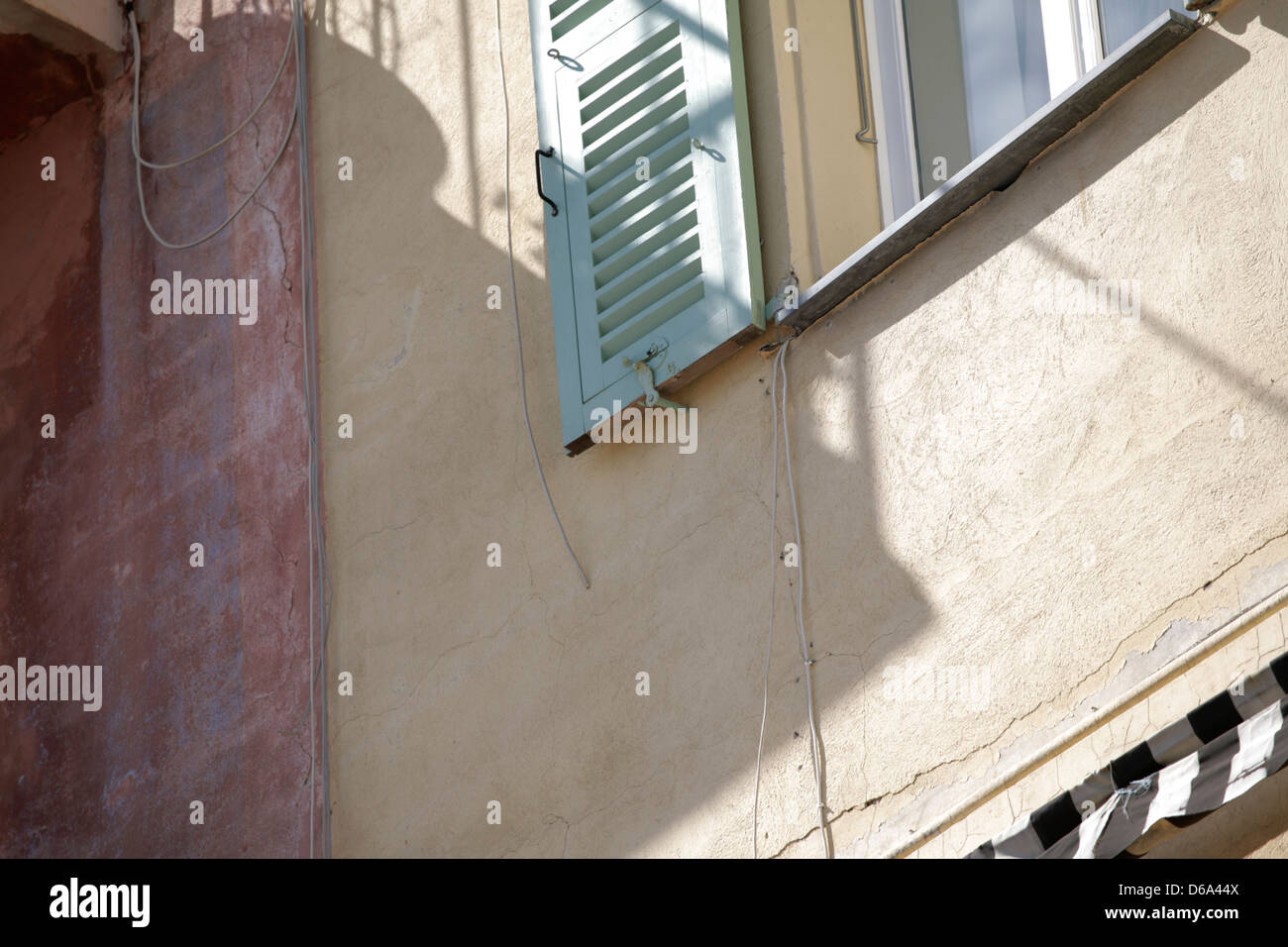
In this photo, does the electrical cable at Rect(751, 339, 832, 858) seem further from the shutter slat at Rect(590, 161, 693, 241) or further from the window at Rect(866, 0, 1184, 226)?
the window at Rect(866, 0, 1184, 226)

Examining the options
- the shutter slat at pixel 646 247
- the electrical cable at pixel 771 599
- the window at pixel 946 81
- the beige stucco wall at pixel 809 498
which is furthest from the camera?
the window at pixel 946 81

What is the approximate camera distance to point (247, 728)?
6.38 meters

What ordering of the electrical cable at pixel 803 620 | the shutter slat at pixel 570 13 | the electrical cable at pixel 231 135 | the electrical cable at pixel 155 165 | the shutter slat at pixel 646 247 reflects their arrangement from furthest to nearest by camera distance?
the electrical cable at pixel 231 135
the electrical cable at pixel 155 165
the shutter slat at pixel 570 13
the shutter slat at pixel 646 247
the electrical cable at pixel 803 620

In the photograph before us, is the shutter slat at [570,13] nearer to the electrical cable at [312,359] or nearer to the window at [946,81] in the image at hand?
the window at [946,81]

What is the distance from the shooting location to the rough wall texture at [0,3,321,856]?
21.2ft

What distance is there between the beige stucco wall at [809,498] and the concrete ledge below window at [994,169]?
0.17 feet

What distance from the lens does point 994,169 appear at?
4.67 m

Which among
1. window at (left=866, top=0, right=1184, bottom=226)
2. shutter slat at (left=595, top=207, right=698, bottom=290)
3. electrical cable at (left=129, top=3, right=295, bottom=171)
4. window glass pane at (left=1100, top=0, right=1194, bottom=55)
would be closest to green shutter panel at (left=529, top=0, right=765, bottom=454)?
shutter slat at (left=595, top=207, right=698, bottom=290)

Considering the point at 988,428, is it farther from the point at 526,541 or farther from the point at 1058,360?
the point at 526,541

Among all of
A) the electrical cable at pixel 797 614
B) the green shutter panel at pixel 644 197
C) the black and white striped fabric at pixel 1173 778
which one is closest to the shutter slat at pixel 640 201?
the green shutter panel at pixel 644 197

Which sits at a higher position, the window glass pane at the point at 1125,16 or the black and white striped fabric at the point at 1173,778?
the window glass pane at the point at 1125,16

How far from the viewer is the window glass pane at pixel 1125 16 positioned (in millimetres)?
4938

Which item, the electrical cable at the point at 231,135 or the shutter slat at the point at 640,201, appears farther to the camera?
the electrical cable at the point at 231,135

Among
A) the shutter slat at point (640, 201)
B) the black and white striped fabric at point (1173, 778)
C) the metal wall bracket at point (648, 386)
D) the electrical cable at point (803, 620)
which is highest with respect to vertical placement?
the shutter slat at point (640, 201)
